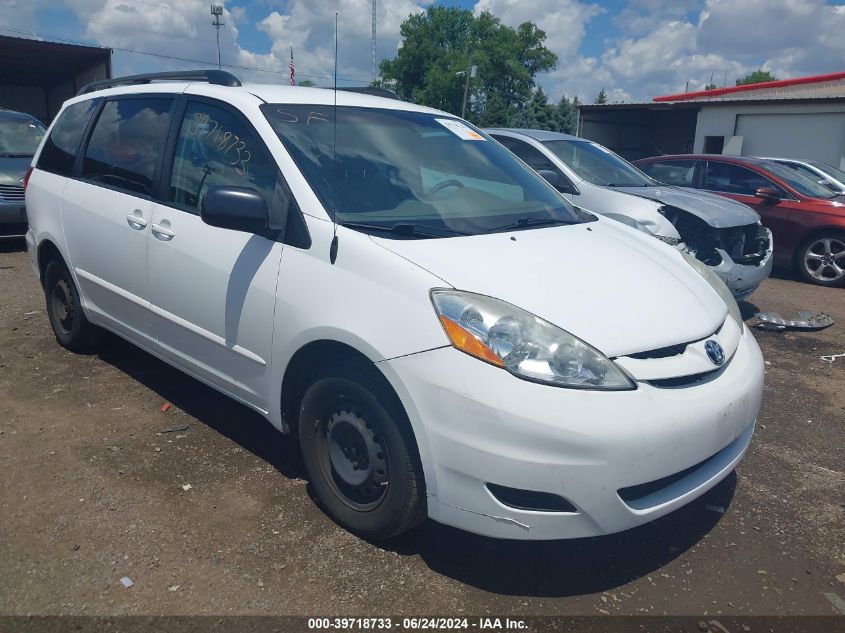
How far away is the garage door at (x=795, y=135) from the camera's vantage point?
56.7 feet

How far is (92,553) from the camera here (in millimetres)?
2701

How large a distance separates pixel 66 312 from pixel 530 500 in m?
3.83

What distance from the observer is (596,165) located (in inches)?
301

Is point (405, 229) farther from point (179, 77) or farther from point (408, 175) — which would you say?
point (179, 77)

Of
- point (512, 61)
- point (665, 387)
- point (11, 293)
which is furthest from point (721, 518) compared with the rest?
point (512, 61)

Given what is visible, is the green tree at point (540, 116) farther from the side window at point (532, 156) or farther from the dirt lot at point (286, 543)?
the dirt lot at point (286, 543)

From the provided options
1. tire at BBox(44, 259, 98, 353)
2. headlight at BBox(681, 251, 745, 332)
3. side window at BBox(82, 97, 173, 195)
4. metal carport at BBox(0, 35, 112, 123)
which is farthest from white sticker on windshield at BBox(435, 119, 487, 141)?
metal carport at BBox(0, 35, 112, 123)

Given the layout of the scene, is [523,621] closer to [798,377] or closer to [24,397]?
[24,397]

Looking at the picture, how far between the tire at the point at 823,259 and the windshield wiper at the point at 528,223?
6556mm

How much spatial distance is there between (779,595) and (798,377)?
9.73ft

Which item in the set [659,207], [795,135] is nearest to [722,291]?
[659,207]

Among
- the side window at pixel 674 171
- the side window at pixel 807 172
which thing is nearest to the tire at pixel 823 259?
the side window at pixel 807 172

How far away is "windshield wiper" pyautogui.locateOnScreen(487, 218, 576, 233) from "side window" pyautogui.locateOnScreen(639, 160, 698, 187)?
682cm

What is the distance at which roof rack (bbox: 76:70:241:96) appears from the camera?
3705 mm
